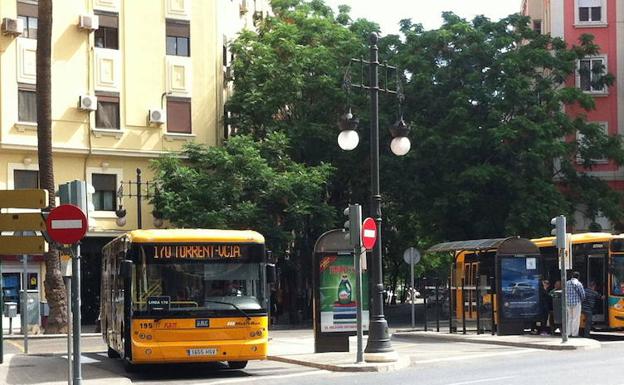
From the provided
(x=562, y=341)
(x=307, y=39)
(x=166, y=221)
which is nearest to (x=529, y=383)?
(x=562, y=341)

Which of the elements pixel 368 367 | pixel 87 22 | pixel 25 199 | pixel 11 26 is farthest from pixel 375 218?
pixel 87 22

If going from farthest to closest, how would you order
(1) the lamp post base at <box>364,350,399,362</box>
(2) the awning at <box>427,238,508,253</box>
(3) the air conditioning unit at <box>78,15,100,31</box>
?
1. (3) the air conditioning unit at <box>78,15,100,31</box>
2. (2) the awning at <box>427,238,508,253</box>
3. (1) the lamp post base at <box>364,350,399,362</box>

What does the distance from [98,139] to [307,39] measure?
11.1 m

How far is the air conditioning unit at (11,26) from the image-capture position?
39469mm

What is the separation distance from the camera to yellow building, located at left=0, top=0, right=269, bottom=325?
131 feet

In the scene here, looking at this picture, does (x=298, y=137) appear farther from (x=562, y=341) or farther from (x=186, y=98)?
(x=562, y=341)

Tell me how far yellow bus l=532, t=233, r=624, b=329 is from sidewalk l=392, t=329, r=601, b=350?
6.44 feet

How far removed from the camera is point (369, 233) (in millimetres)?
20172

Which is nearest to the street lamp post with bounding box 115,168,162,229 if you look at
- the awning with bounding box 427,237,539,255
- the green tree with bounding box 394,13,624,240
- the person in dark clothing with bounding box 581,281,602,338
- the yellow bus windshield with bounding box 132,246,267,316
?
the green tree with bounding box 394,13,624,240

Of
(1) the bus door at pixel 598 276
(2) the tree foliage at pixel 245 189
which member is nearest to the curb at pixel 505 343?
(1) the bus door at pixel 598 276

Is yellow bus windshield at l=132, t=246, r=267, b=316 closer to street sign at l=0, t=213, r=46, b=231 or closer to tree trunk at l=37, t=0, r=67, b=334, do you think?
street sign at l=0, t=213, r=46, b=231

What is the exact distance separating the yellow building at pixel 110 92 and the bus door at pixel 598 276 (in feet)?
66.2

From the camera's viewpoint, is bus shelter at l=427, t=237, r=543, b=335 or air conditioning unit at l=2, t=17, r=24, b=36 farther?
air conditioning unit at l=2, t=17, r=24, b=36

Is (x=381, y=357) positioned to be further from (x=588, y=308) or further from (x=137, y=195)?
(x=137, y=195)
